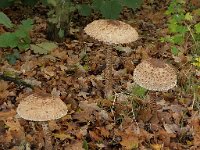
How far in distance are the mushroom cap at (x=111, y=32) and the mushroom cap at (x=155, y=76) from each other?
39 cm

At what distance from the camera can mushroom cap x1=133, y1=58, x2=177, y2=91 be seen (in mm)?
4148

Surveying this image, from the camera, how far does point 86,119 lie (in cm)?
473

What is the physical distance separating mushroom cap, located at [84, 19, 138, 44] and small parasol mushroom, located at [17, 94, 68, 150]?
3.22 feet

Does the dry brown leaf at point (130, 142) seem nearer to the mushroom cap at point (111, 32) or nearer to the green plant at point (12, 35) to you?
the mushroom cap at point (111, 32)

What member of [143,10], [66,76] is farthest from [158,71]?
[143,10]

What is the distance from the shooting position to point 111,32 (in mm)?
4414

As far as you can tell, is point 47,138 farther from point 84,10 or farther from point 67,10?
point 84,10

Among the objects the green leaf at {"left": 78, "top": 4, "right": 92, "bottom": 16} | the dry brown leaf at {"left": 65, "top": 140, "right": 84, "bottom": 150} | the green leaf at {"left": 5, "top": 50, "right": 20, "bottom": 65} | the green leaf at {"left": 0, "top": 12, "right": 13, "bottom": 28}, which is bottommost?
the dry brown leaf at {"left": 65, "top": 140, "right": 84, "bottom": 150}

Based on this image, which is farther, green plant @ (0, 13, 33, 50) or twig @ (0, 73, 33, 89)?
green plant @ (0, 13, 33, 50)

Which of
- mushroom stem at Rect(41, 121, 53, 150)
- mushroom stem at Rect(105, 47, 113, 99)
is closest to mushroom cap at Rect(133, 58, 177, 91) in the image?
Answer: mushroom stem at Rect(105, 47, 113, 99)

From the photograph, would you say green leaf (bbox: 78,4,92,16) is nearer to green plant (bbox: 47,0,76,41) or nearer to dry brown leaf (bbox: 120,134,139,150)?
green plant (bbox: 47,0,76,41)

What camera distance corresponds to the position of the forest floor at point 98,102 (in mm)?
4434

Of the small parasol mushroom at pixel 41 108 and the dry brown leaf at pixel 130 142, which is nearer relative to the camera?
the small parasol mushroom at pixel 41 108

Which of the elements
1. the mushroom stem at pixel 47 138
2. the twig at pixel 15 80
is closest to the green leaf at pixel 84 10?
the twig at pixel 15 80
